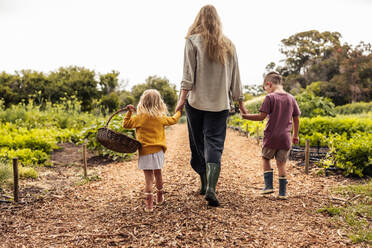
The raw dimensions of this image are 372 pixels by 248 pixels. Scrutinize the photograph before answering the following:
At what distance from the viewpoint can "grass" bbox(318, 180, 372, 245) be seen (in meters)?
2.37

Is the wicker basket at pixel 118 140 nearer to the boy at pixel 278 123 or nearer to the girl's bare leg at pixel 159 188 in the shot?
the girl's bare leg at pixel 159 188

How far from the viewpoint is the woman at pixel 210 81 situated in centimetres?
282

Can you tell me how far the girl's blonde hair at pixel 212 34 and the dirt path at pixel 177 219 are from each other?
4.97 feet

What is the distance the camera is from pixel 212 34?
282cm

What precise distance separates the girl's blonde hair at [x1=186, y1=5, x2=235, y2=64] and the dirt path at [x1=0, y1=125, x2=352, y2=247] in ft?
4.97

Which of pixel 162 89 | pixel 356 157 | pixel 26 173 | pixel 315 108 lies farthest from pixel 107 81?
pixel 356 157

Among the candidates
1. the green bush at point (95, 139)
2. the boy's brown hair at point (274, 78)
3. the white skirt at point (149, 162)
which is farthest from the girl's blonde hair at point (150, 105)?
the green bush at point (95, 139)

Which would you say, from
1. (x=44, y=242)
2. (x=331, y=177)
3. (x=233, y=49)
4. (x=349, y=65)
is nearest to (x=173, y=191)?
(x=44, y=242)

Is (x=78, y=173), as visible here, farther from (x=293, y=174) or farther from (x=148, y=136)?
(x=293, y=174)

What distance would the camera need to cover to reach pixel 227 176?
4.43m

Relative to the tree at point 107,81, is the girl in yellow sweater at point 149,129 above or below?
below

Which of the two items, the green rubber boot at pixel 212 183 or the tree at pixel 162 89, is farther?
the tree at pixel 162 89

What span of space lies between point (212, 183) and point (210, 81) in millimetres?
996

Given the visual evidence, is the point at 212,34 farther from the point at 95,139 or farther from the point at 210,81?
the point at 95,139
